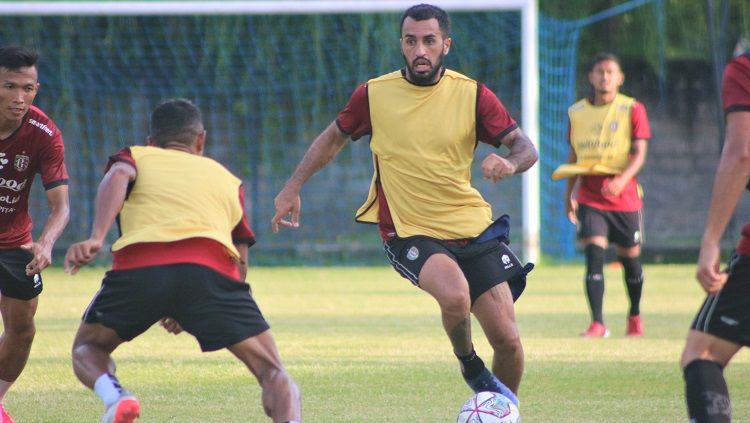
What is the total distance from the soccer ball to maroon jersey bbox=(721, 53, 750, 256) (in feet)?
6.32

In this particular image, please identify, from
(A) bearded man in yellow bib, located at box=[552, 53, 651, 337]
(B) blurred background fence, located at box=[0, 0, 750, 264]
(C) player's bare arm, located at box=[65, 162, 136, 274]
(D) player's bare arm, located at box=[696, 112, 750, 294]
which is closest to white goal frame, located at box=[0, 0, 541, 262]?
(B) blurred background fence, located at box=[0, 0, 750, 264]

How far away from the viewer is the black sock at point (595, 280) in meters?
11.4

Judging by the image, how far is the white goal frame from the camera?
1886 centimetres

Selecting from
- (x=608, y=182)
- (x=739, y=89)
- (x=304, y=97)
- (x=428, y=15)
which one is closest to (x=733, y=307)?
(x=739, y=89)

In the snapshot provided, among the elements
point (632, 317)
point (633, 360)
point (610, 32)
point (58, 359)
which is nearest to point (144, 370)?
point (58, 359)

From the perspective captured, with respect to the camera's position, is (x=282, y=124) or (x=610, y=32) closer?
(x=282, y=124)

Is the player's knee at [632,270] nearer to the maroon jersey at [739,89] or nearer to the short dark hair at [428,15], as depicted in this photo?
the short dark hair at [428,15]

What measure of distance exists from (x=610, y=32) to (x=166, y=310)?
19.2 meters

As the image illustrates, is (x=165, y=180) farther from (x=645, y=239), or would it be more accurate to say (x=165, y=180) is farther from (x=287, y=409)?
(x=645, y=239)

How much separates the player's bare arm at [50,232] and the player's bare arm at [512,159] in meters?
2.17

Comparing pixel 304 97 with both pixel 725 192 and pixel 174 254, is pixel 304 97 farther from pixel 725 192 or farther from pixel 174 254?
pixel 725 192

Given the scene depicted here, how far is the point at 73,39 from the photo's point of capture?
22.2m

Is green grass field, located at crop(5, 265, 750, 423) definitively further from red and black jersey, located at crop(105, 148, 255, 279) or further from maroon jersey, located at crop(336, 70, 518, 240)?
red and black jersey, located at crop(105, 148, 255, 279)

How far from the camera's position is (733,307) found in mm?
4812
